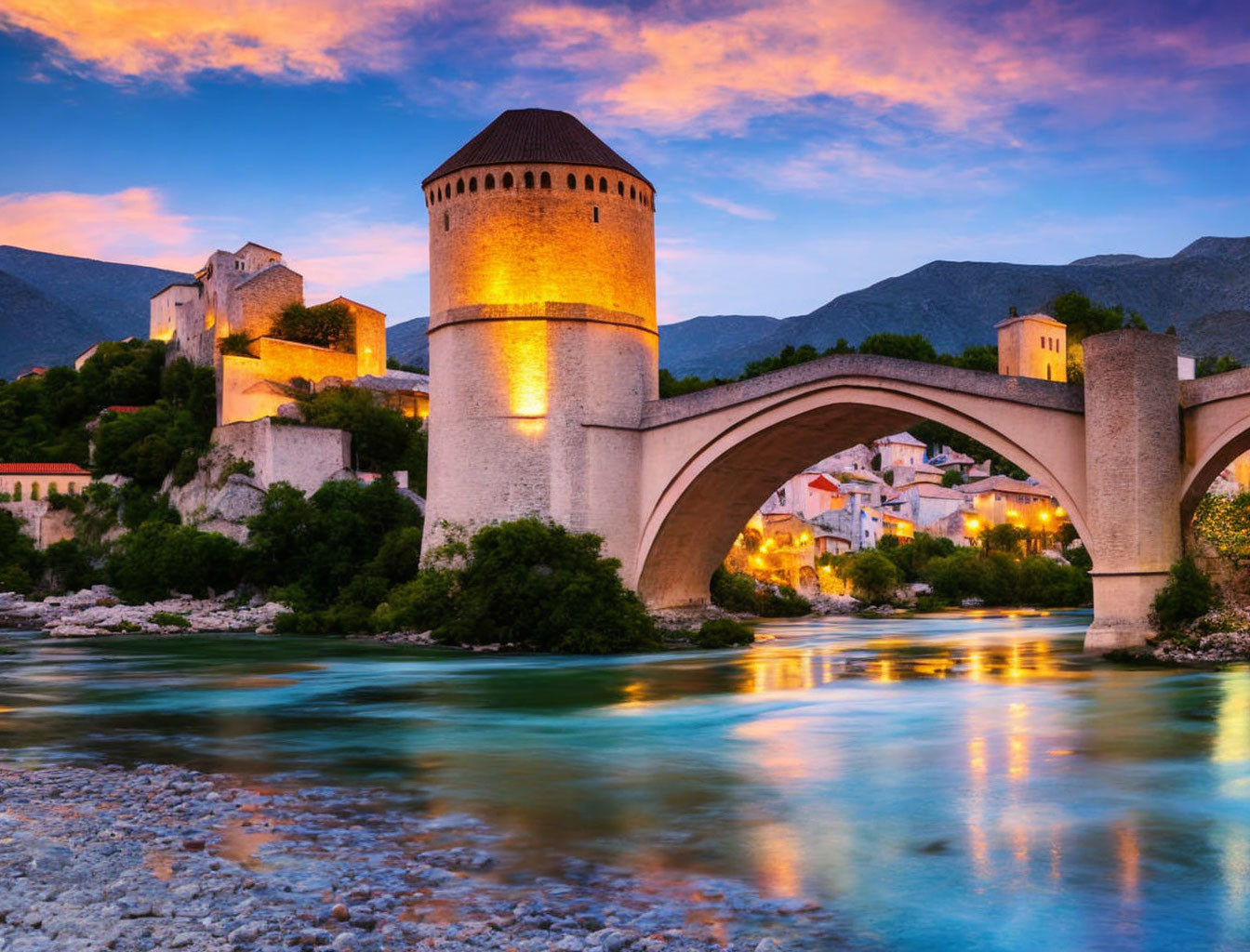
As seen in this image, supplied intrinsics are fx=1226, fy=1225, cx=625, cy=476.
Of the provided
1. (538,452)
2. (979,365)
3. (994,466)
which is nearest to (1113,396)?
(538,452)

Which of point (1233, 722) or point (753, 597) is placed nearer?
point (1233, 722)

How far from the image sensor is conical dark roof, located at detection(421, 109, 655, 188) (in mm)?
27453

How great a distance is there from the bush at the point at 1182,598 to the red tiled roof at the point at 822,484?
1563 inches

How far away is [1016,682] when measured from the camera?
17.3 metres

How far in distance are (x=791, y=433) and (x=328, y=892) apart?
2128 cm

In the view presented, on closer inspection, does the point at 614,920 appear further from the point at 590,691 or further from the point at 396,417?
the point at 396,417

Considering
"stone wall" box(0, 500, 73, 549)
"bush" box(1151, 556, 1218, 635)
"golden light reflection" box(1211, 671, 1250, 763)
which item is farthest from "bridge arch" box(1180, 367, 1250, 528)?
"stone wall" box(0, 500, 73, 549)

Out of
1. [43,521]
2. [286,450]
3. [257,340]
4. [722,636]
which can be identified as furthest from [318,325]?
[722,636]

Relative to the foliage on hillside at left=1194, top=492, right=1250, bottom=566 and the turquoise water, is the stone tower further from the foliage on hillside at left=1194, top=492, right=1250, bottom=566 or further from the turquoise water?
the foliage on hillside at left=1194, top=492, right=1250, bottom=566

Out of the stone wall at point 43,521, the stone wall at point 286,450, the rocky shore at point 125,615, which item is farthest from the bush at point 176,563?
the stone wall at point 43,521

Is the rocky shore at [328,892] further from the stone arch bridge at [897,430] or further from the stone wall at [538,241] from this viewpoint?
the stone wall at [538,241]

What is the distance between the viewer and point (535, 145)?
27578 millimetres

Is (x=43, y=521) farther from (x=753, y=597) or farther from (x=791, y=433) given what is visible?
(x=791, y=433)

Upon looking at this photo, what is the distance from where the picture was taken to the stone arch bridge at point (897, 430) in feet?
60.9
